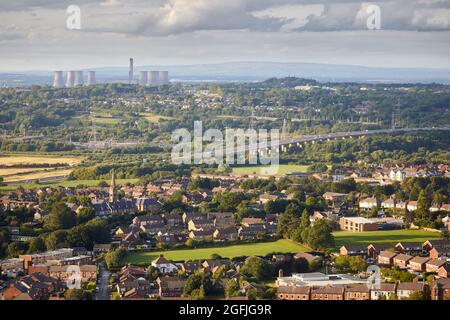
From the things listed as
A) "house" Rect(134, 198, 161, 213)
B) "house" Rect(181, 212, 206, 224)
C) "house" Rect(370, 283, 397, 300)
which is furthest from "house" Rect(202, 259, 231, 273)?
"house" Rect(134, 198, 161, 213)

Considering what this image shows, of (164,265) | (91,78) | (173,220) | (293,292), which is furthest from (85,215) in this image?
(91,78)

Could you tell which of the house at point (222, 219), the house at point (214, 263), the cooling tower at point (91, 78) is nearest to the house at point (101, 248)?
the house at point (214, 263)

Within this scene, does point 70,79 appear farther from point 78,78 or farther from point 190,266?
point 190,266

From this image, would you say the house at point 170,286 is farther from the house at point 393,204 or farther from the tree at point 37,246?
the house at point 393,204

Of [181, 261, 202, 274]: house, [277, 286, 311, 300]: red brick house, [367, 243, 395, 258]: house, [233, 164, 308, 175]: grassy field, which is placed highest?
[277, 286, 311, 300]: red brick house

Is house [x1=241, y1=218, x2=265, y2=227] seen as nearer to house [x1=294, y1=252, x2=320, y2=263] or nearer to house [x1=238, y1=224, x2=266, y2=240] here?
house [x1=238, y1=224, x2=266, y2=240]

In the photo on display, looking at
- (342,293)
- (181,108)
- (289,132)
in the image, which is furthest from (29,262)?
(181,108)
